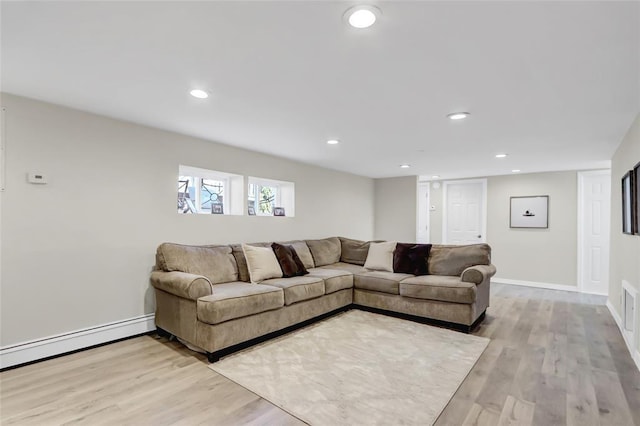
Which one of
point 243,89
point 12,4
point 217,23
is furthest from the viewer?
point 243,89

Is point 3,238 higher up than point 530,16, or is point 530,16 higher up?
point 530,16

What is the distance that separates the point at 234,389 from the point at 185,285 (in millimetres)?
964

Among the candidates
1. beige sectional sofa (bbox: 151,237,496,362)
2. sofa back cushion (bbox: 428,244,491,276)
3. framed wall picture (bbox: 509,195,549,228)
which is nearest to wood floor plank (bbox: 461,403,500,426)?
beige sectional sofa (bbox: 151,237,496,362)

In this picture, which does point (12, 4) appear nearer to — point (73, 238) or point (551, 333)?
point (73, 238)

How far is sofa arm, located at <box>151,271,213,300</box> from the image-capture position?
2701 millimetres

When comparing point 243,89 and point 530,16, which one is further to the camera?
point 243,89

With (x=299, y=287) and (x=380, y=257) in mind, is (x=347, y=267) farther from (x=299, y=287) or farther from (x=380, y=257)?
(x=299, y=287)

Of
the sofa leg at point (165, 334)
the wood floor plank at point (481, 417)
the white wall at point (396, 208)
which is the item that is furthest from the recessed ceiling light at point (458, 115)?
the white wall at point (396, 208)

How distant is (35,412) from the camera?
194 cm

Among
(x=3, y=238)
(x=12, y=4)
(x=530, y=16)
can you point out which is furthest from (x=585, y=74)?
(x=3, y=238)

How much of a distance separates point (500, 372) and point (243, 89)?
116 inches

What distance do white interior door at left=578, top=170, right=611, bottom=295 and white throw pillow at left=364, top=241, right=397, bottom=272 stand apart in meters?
3.61

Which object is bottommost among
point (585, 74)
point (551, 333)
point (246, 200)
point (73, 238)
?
point (551, 333)

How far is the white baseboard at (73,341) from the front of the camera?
252 centimetres
